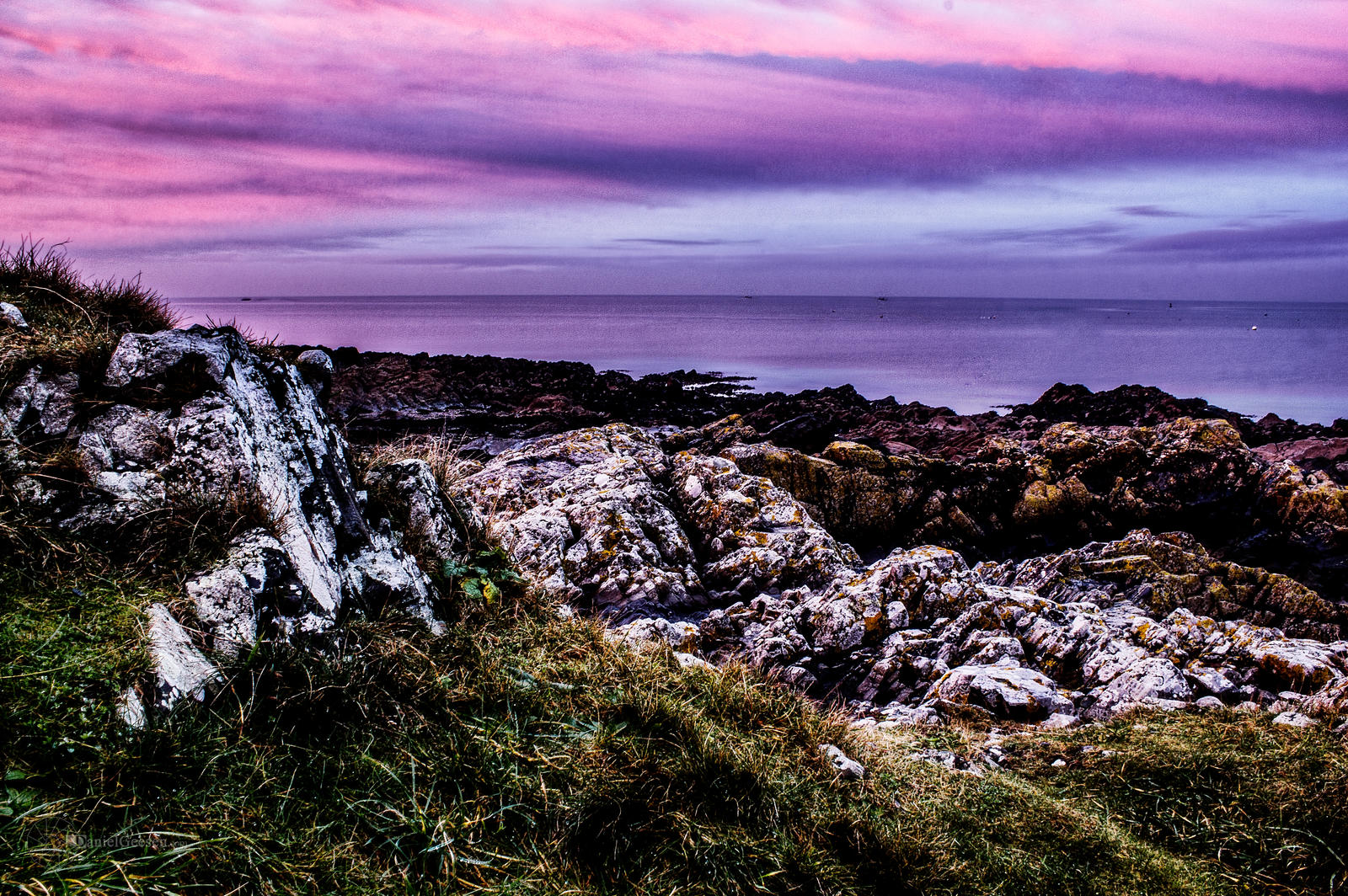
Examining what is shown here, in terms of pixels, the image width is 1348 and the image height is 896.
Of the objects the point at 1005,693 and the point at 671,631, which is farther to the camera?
the point at 671,631

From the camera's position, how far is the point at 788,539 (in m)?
12.2

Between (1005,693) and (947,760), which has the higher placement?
(947,760)

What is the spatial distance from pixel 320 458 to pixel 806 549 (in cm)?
822

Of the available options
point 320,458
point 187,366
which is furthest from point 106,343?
point 320,458

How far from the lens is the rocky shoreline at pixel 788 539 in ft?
14.9

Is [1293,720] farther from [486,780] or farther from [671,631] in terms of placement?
[486,780]

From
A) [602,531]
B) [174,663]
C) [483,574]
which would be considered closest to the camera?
[174,663]

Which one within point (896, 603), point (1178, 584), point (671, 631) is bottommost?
point (1178, 584)

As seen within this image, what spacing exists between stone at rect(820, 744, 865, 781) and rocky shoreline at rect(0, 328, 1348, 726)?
1811 millimetres

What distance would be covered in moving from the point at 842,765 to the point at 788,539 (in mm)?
7529

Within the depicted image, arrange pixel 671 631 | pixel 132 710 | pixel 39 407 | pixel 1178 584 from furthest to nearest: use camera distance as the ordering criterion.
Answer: pixel 1178 584 → pixel 671 631 → pixel 39 407 → pixel 132 710

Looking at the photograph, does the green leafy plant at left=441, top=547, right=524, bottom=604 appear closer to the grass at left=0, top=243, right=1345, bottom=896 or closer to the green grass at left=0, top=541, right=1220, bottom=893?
the grass at left=0, top=243, right=1345, bottom=896

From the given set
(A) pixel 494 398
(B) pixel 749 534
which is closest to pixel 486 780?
(B) pixel 749 534

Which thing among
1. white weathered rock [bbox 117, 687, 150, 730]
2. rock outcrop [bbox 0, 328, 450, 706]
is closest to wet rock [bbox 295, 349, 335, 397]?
rock outcrop [bbox 0, 328, 450, 706]
